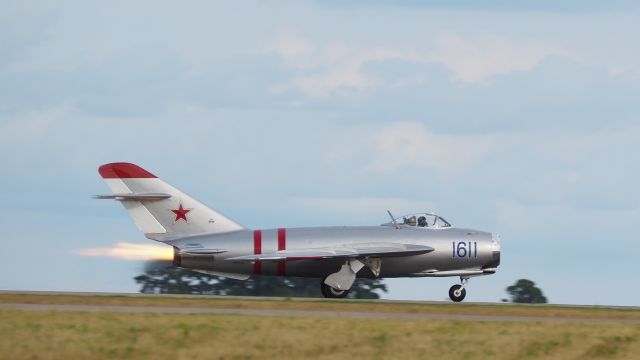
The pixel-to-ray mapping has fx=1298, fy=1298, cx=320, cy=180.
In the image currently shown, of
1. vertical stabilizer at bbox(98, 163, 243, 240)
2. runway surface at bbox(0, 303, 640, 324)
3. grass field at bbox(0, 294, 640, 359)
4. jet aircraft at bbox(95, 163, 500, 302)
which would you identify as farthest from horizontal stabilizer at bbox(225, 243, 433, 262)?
grass field at bbox(0, 294, 640, 359)

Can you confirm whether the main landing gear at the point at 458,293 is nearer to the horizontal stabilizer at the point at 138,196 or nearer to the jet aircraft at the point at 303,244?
the jet aircraft at the point at 303,244

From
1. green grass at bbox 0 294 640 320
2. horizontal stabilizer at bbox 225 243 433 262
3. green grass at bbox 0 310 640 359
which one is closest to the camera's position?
green grass at bbox 0 310 640 359

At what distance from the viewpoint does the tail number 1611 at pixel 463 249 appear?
47188 mm

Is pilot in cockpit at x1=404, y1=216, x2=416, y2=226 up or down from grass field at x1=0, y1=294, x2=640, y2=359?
up

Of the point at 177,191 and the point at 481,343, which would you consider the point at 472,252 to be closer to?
the point at 177,191

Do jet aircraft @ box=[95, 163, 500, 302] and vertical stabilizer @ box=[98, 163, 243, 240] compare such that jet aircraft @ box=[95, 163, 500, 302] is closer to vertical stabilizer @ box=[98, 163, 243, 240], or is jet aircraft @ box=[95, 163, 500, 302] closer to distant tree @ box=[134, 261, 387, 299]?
vertical stabilizer @ box=[98, 163, 243, 240]

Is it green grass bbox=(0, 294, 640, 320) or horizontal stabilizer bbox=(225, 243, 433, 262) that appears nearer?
green grass bbox=(0, 294, 640, 320)

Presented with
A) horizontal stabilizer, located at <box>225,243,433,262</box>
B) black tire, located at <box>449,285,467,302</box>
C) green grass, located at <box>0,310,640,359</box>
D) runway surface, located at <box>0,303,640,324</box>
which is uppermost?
horizontal stabilizer, located at <box>225,243,433,262</box>

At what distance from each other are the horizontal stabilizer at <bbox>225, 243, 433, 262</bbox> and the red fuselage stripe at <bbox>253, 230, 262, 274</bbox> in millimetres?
191

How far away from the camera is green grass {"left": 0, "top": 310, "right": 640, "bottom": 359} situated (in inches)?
1251

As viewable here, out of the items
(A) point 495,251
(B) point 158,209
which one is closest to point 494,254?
(A) point 495,251

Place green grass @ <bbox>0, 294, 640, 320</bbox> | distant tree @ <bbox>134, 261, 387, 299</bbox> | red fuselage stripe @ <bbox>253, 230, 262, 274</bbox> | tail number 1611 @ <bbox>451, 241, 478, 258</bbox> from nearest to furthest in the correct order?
1. green grass @ <bbox>0, 294, 640, 320</bbox>
2. red fuselage stripe @ <bbox>253, 230, 262, 274</bbox>
3. tail number 1611 @ <bbox>451, 241, 478, 258</bbox>
4. distant tree @ <bbox>134, 261, 387, 299</bbox>

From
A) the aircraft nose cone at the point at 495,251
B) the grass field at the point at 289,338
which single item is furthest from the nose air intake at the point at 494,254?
the grass field at the point at 289,338

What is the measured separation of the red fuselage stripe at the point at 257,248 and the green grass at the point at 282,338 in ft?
38.7
